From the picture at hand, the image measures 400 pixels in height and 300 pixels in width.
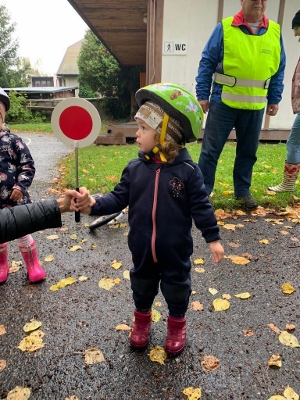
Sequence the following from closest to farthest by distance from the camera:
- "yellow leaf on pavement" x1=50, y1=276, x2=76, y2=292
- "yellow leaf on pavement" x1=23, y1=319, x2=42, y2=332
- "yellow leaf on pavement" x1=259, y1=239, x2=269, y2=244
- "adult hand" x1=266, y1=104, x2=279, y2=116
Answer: "yellow leaf on pavement" x1=23, y1=319, x2=42, y2=332 < "yellow leaf on pavement" x1=50, y1=276, x2=76, y2=292 < "yellow leaf on pavement" x1=259, y1=239, x2=269, y2=244 < "adult hand" x1=266, y1=104, x2=279, y2=116

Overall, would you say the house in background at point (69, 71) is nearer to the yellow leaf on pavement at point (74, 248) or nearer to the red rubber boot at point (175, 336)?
the yellow leaf on pavement at point (74, 248)

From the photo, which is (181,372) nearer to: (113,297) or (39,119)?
(113,297)

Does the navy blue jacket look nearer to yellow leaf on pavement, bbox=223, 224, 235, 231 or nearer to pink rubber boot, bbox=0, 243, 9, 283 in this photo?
pink rubber boot, bbox=0, 243, 9, 283

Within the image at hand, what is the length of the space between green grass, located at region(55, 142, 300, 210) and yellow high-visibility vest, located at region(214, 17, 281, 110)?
48.2 inches

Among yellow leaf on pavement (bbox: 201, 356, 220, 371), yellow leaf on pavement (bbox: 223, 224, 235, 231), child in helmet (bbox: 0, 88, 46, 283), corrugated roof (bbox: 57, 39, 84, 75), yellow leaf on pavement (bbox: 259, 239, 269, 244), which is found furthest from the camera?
corrugated roof (bbox: 57, 39, 84, 75)

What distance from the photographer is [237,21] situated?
3371mm

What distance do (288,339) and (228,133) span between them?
2.30 meters

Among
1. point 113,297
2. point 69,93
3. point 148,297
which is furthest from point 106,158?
point 69,93

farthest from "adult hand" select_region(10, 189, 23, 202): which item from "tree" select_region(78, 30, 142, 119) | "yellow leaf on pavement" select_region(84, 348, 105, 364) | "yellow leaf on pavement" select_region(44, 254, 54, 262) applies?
"tree" select_region(78, 30, 142, 119)

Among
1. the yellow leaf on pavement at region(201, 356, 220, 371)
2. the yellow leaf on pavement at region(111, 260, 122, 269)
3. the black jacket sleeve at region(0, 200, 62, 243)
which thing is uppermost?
the black jacket sleeve at region(0, 200, 62, 243)

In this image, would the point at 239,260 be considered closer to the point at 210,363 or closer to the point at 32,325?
the point at 210,363

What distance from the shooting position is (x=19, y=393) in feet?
5.71

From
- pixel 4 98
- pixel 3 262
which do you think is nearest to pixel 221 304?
pixel 3 262

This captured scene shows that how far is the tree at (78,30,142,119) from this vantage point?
830 inches
